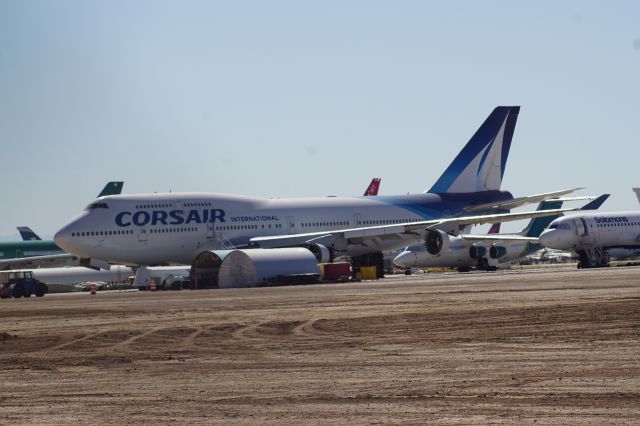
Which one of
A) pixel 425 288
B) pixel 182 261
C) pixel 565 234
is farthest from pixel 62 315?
pixel 565 234

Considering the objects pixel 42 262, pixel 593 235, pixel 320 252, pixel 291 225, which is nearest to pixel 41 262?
pixel 42 262

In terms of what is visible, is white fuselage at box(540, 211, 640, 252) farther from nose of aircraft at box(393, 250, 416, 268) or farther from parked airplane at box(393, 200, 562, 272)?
nose of aircraft at box(393, 250, 416, 268)

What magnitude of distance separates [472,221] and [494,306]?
36889 mm

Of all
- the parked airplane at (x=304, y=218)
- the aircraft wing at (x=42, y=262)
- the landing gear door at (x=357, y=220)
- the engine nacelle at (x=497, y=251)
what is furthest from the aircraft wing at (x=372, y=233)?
the aircraft wing at (x=42, y=262)

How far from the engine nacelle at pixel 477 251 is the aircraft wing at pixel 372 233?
19853 millimetres

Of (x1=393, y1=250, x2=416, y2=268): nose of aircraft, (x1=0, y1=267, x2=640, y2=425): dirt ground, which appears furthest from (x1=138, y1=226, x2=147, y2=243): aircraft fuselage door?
(x1=393, y1=250, x2=416, y2=268): nose of aircraft

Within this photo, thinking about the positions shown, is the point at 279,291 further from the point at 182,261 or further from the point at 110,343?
the point at 110,343

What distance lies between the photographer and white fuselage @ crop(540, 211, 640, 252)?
7925 centimetres

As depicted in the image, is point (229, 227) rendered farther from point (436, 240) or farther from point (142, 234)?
point (436, 240)

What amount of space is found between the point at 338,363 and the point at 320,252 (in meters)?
48.3

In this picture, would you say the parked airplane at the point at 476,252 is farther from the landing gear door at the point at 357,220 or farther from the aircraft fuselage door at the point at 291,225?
the aircraft fuselage door at the point at 291,225

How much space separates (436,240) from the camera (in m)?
70.2

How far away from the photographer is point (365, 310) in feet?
118

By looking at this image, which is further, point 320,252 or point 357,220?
point 357,220
